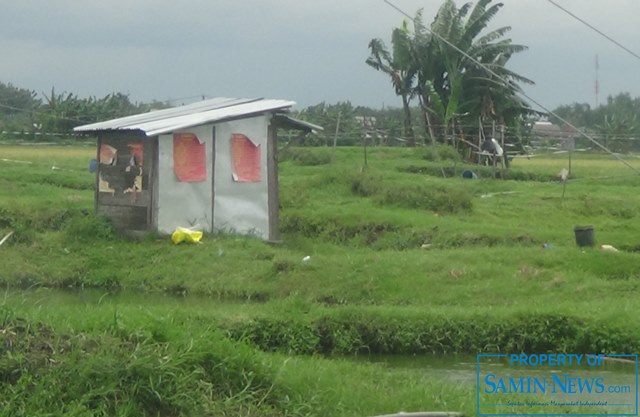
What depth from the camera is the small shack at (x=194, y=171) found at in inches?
646

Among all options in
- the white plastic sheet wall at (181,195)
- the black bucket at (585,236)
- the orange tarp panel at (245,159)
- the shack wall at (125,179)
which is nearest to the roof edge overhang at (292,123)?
the orange tarp panel at (245,159)

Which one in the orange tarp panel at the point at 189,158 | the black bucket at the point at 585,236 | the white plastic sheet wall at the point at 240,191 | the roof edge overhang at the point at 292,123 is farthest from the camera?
the roof edge overhang at the point at 292,123

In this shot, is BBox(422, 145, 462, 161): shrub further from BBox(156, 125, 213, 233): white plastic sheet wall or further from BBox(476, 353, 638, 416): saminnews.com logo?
BBox(476, 353, 638, 416): saminnews.com logo

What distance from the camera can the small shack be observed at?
646 inches

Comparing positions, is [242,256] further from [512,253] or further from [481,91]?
[481,91]

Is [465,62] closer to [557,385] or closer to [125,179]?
[125,179]

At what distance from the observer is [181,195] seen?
16.6 m

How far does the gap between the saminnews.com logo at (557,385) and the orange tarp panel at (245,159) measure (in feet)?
25.6

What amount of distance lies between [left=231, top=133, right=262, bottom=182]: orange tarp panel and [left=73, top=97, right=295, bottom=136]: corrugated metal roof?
52 cm

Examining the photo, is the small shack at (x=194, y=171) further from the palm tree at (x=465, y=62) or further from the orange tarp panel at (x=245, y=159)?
the palm tree at (x=465, y=62)

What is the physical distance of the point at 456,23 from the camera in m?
30.1

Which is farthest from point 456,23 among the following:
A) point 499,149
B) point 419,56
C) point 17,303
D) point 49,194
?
point 17,303

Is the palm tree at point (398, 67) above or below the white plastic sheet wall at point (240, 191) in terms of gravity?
above

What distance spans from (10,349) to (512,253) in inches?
354
